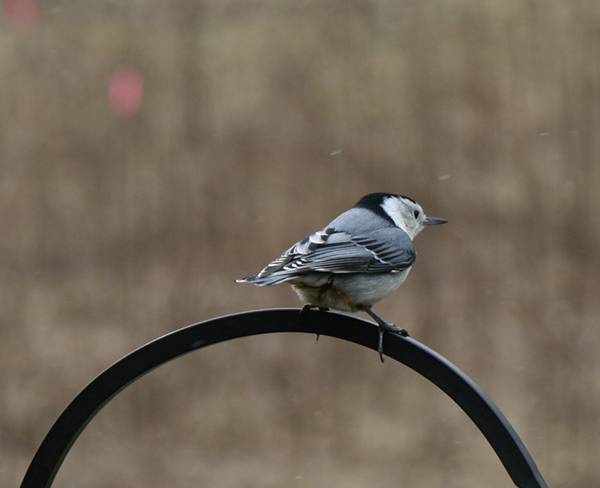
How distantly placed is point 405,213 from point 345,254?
295 millimetres

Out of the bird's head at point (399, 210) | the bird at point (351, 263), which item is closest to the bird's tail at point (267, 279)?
the bird at point (351, 263)

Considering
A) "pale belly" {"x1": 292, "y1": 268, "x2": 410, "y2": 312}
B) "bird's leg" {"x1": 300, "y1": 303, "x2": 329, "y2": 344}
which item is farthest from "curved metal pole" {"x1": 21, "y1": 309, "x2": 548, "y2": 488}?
"pale belly" {"x1": 292, "y1": 268, "x2": 410, "y2": 312}

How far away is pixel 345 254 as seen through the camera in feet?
4.38

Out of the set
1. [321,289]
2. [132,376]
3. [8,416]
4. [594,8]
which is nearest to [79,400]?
[132,376]

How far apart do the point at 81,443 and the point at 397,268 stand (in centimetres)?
242

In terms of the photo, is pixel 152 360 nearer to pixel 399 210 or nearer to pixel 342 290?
pixel 342 290

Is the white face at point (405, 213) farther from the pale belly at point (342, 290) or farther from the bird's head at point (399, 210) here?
the pale belly at point (342, 290)

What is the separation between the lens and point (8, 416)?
3109 millimetres

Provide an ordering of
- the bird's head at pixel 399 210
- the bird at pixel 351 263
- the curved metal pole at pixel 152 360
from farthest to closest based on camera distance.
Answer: the bird's head at pixel 399 210
the bird at pixel 351 263
the curved metal pole at pixel 152 360

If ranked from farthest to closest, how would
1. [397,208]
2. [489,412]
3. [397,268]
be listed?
[397,208] → [397,268] → [489,412]

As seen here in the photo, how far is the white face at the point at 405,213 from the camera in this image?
1.53m

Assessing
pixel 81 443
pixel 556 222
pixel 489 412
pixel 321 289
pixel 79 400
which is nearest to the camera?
pixel 489 412

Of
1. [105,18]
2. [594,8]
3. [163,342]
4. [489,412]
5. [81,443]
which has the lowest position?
[81,443]

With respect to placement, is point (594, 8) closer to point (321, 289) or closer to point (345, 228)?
point (345, 228)
